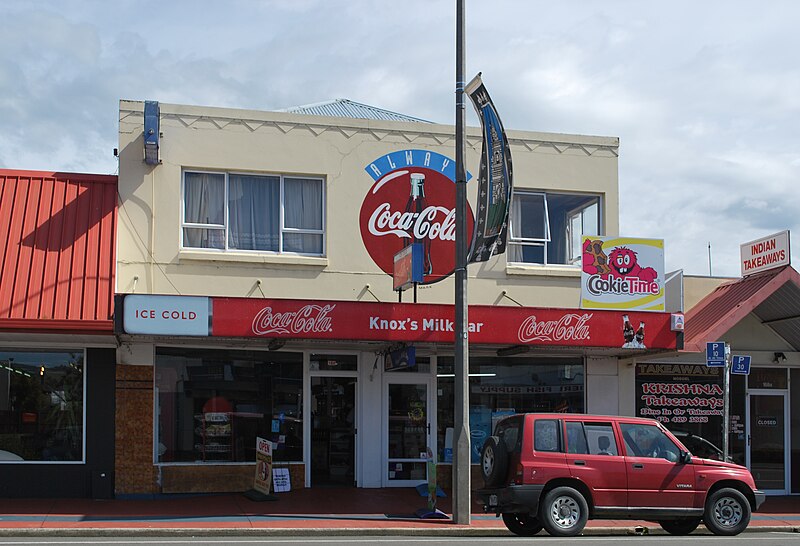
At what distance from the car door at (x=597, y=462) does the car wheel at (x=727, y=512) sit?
4.75 ft

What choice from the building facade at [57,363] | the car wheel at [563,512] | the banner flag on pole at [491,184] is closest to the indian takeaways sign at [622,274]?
the banner flag on pole at [491,184]

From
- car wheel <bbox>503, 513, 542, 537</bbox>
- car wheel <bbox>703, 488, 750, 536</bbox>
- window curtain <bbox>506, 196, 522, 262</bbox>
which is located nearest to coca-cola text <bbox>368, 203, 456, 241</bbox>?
window curtain <bbox>506, 196, 522, 262</bbox>

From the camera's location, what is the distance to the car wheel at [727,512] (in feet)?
49.3

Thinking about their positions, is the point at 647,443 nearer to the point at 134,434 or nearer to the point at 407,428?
the point at 407,428

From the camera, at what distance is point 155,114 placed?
18.0 metres

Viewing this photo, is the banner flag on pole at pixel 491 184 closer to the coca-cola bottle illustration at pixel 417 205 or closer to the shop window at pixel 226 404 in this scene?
the coca-cola bottle illustration at pixel 417 205

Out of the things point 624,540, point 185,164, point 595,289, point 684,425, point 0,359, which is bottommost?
point 624,540

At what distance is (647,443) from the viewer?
15.1 m

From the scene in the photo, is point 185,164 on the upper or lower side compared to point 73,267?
upper

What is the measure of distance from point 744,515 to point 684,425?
557cm

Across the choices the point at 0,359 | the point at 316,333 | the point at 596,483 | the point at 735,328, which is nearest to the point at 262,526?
the point at 316,333

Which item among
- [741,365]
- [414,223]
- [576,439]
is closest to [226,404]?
[414,223]

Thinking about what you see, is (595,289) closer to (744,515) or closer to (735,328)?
(735,328)

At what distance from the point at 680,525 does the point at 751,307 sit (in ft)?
16.3
